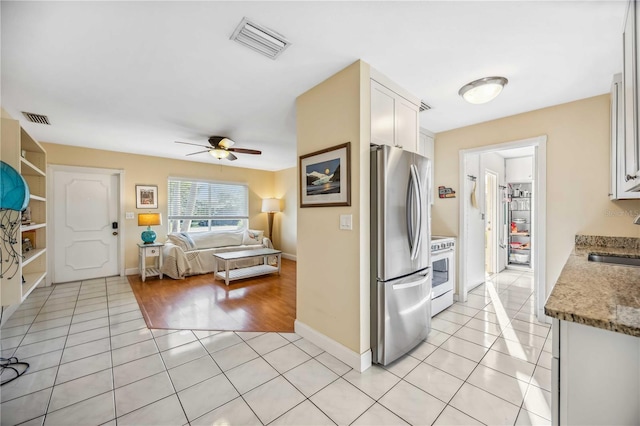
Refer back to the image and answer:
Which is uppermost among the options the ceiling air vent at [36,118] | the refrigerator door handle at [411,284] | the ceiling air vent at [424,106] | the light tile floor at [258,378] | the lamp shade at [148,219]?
the ceiling air vent at [424,106]

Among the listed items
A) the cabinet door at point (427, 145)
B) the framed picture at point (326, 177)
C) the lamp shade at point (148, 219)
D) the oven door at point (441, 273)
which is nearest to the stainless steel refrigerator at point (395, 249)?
the framed picture at point (326, 177)

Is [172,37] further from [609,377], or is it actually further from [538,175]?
[538,175]

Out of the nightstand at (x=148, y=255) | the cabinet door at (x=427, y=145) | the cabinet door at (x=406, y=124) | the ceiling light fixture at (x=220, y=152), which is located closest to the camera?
the cabinet door at (x=406, y=124)

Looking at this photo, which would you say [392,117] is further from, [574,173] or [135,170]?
[135,170]

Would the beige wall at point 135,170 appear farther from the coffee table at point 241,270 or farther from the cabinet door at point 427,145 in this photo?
the cabinet door at point 427,145

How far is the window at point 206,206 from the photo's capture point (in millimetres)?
5855

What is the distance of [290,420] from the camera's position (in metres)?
1.60

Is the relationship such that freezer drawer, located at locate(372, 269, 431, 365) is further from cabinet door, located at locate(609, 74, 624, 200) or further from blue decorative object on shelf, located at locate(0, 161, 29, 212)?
blue decorative object on shelf, located at locate(0, 161, 29, 212)

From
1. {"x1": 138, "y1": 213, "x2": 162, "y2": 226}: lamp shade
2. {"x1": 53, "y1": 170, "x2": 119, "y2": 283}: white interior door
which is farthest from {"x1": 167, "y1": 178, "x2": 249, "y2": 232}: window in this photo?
{"x1": 53, "y1": 170, "x2": 119, "y2": 283}: white interior door

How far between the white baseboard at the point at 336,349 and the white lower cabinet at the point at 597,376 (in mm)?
1348

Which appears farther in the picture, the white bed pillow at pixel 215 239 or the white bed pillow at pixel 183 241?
the white bed pillow at pixel 215 239

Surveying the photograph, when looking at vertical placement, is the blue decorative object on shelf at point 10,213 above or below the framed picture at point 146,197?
below

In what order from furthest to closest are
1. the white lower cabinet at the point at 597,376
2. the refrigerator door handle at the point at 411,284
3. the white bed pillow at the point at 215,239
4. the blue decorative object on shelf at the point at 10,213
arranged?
1. the white bed pillow at the point at 215,239
2. the refrigerator door handle at the point at 411,284
3. the blue decorative object on shelf at the point at 10,213
4. the white lower cabinet at the point at 597,376

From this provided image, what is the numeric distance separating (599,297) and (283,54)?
226 cm
